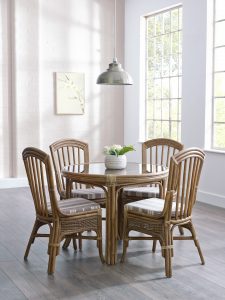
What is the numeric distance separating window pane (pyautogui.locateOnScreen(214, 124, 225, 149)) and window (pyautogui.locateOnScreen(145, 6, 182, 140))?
2.88ft

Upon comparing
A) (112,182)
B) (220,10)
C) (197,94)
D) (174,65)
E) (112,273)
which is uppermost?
(220,10)

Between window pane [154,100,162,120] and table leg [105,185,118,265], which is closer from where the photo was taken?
table leg [105,185,118,265]

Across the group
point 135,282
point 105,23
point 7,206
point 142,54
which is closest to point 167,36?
point 142,54

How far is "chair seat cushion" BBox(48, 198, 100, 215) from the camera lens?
3645 millimetres

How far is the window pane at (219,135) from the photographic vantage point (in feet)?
20.3

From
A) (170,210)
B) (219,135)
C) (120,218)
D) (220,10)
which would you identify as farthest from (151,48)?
(170,210)

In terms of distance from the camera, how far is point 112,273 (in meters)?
3.58

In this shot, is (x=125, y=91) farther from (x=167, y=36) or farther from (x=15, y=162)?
(x=15, y=162)

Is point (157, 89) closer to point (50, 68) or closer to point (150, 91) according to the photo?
point (150, 91)

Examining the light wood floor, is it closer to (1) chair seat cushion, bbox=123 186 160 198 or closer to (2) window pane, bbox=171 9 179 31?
(1) chair seat cushion, bbox=123 186 160 198

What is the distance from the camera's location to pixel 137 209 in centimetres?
371

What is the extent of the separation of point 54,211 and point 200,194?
3.30 m

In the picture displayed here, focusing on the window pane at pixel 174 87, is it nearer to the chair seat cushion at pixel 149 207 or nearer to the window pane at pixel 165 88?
the window pane at pixel 165 88

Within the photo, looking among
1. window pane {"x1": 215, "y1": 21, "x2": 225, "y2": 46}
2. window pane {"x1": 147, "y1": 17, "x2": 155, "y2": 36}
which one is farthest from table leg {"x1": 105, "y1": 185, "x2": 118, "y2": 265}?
window pane {"x1": 147, "y1": 17, "x2": 155, "y2": 36}
